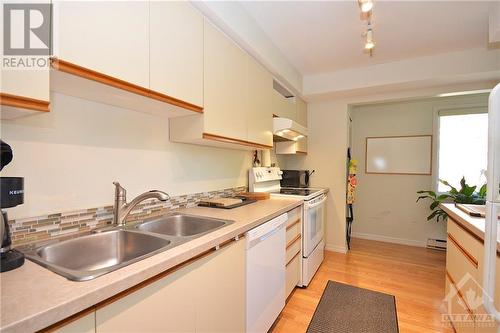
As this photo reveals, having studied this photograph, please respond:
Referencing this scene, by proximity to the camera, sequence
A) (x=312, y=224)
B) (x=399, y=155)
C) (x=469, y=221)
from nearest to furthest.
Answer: (x=469, y=221) < (x=312, y=224) < (x=399, y=155)

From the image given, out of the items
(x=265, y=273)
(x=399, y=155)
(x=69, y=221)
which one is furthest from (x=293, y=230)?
(x=399, y=155)

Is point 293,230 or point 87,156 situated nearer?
point 87,156

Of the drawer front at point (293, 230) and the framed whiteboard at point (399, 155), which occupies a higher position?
the framed whiteboard at point (399, 155)

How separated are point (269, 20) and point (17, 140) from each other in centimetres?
193

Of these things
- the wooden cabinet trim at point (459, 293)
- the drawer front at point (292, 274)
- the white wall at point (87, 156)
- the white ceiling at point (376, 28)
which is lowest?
the drawer front at point (292, 274)

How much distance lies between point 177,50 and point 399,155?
12.4 ft

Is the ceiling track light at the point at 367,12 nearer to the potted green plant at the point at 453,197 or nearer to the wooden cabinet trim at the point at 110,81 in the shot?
the wooden cabinet trim at the point at 110,81

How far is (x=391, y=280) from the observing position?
262cm

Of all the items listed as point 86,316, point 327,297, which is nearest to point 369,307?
point 327,297

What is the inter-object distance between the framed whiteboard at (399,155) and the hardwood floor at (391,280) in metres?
1.20

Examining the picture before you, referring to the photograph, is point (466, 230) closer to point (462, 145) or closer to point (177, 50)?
point (177, 50)

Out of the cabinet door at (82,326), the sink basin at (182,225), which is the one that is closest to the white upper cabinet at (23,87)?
the cabinet door at (82,326)

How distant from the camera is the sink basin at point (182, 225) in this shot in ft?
4.82

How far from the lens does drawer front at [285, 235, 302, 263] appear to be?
2.12 meters
